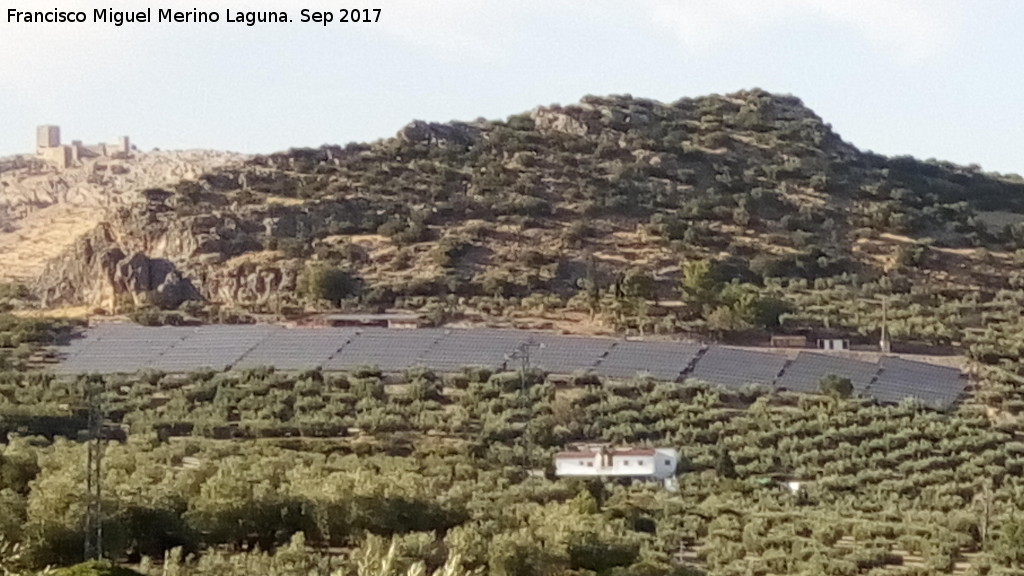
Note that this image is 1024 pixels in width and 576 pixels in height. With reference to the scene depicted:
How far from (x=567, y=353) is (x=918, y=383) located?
8513mm

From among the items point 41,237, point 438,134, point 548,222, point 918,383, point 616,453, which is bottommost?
point 616,453

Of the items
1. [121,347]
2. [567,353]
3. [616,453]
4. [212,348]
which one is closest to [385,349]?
[567,353]

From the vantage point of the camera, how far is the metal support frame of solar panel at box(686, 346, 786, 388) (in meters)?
40.8

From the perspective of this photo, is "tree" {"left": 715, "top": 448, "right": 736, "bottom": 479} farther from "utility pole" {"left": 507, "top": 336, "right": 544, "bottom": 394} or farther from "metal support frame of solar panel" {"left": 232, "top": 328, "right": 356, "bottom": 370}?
"metal support frame of solar panel" {"left": 232, "top": 328, "right": 356, "bottom": 370}

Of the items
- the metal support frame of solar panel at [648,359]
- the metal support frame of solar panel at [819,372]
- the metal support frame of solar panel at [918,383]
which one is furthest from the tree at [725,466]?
the metal support frame of solar panel at [918,383]

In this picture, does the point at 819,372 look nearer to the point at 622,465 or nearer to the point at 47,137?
the point at 622,465

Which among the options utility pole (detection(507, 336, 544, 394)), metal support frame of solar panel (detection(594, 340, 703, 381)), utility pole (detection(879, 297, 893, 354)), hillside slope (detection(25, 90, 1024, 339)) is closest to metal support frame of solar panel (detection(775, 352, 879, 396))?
utility pole (detection(879, 297, 893, 354))

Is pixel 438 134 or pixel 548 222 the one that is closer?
pixel 548 222

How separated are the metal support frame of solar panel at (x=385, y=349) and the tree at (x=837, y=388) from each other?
969 cm

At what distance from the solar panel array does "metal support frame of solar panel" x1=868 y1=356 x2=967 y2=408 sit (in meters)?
0.02

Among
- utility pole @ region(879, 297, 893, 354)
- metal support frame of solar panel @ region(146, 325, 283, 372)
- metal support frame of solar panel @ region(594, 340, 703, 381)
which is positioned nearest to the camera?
metal support frame of solar panel @ region(594, 340, 703, 381)

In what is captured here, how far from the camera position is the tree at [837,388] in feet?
129

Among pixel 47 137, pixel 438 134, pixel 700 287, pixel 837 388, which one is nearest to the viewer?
pixel 837 388

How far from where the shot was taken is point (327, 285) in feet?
161
